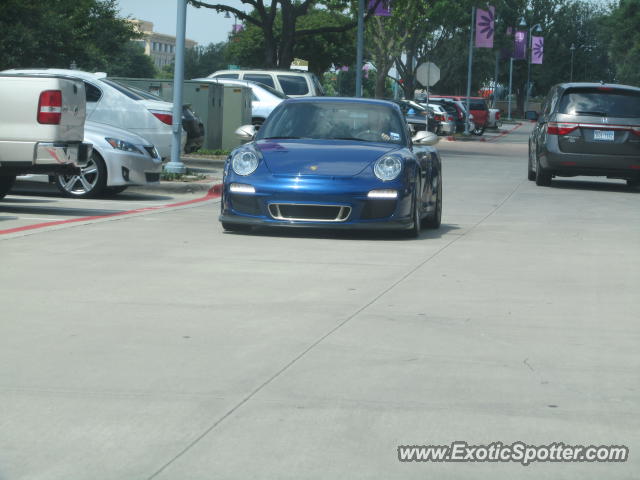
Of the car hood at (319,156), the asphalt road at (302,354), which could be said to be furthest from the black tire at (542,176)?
the asphalt road at (302,354)

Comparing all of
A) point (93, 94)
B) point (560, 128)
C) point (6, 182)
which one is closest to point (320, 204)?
point (6, 182)

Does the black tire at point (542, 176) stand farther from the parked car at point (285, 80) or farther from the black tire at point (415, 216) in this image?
the parked car at point (285, 80)

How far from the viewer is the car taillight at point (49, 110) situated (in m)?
12.8

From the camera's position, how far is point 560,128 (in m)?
21.5

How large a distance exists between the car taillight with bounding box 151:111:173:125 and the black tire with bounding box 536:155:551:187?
21.4 feet

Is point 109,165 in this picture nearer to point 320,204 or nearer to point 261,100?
point 320,204

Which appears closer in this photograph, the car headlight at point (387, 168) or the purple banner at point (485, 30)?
the car headlight at point (387, 168)

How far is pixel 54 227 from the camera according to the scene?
12.0 meters

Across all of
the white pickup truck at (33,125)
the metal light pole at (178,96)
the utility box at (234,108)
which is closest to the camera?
the white pickup truck at (33,125)

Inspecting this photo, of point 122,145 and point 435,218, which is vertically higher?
point 122,145

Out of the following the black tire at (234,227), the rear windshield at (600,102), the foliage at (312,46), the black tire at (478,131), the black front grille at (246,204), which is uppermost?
the foliage at (312,46)

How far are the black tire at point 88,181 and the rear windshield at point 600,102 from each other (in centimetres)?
909

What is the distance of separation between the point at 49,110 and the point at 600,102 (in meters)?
11.6

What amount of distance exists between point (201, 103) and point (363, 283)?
59.0 feet
